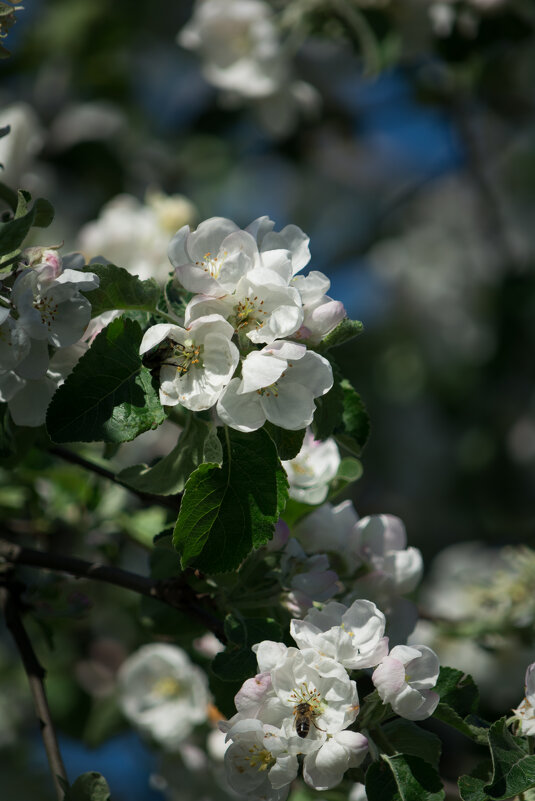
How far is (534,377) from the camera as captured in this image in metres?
3.34

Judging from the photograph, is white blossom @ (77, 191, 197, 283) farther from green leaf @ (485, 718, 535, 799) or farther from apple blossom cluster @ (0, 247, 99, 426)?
green leaf @ (485, 718, 535, 799)

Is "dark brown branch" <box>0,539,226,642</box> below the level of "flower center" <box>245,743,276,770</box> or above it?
below

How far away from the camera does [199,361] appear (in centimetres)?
89

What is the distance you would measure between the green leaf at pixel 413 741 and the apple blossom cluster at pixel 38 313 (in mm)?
495

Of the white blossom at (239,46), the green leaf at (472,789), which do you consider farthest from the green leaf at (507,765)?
the white blossom at (239,46)

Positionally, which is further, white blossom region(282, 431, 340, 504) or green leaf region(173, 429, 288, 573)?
white blossom region(282, 431, 340, 504)

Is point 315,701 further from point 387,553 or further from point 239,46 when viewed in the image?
point 239,46

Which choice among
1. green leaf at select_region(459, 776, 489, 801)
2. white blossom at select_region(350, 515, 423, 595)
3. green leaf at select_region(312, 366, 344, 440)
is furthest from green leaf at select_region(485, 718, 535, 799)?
green leaf at select_region(312, 366, 344, 440)

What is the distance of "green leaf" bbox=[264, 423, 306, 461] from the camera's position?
915mm

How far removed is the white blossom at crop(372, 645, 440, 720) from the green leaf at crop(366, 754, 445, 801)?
0.04 meters

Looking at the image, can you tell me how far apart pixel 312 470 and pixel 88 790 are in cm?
46

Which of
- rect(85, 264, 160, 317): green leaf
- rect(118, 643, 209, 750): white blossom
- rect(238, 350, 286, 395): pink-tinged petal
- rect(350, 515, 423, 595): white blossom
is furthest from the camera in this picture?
A: rect(118, 643, 209, 750): white blossom

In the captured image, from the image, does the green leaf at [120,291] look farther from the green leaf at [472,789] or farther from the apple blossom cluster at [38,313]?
the green leaf at [472,789]

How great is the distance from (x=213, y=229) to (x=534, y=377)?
8.60 ft
